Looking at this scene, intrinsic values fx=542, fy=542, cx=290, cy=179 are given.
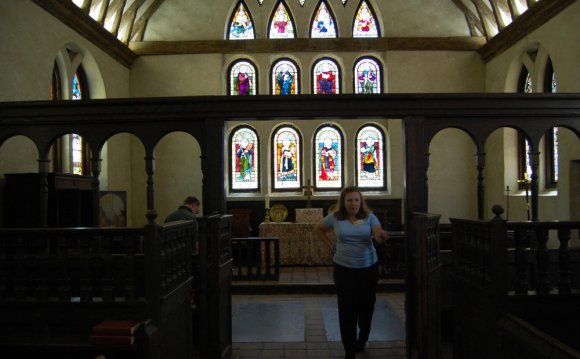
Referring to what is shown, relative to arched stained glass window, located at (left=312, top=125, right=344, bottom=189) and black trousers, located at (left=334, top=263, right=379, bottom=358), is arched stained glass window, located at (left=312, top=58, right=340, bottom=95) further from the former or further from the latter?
black trousers, located at (left=334, top=263, right=379, bottom=358)

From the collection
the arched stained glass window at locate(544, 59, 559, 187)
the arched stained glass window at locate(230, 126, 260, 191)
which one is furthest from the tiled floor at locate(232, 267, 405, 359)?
the arched stained glass window at locate(544, 59, 559, 187)

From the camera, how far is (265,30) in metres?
14.9

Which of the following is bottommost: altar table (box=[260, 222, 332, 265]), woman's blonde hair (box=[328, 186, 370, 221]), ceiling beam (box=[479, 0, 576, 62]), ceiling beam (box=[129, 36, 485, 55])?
altar table (box=[260, 222, 332, 265])

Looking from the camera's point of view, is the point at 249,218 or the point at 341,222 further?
the point at 249,218

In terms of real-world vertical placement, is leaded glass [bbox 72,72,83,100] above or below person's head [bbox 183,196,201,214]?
above

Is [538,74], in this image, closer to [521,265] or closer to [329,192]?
[329,192]

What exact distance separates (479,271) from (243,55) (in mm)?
11698

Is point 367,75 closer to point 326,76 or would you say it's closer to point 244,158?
point 326,76

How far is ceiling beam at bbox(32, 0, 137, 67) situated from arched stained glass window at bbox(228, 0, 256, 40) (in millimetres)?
2767

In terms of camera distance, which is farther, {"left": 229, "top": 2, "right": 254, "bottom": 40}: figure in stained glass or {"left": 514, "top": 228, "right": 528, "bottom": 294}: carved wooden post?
{"left": 229, "top": 2, "right": 254, "bottom": 40}: figure in stained glass

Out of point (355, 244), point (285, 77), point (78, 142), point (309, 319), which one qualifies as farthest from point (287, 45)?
point (355, 244)

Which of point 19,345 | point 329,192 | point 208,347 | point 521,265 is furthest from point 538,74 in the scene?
point 19,345

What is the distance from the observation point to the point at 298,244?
11.5 m

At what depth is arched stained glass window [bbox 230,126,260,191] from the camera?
14781 mm
